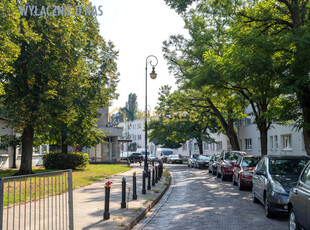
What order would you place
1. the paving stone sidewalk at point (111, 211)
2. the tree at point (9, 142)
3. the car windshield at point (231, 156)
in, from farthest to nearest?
1. the tree at point (9, 142)
2. the car windshield at point (231, 156)
3. the paving stone sidewalk at point (111, 211)

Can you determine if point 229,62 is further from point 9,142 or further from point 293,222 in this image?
point 9,142

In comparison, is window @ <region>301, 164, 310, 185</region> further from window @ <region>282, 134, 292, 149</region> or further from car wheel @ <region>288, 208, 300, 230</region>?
window @ <region>282, 134, 292, 149</region>

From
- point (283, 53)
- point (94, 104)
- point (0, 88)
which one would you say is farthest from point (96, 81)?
point (283, 53)

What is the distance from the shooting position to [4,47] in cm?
1294

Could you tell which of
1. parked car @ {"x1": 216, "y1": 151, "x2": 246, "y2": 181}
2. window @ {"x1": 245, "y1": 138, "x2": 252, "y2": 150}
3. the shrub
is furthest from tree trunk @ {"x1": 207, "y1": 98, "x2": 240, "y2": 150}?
window @ {"x1": 245, "y1": 138, "x2": 252, "y2": 150}

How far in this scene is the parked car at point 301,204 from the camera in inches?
199

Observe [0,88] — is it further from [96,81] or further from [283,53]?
[283,53]

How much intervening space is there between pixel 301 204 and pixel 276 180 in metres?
3.06

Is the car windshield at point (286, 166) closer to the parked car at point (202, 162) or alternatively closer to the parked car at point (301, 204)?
the parked car at point (301, 204)

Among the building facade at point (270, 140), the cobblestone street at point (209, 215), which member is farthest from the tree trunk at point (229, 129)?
the cobblestone street at point (209, 215)

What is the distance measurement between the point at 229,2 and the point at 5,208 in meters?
14.4

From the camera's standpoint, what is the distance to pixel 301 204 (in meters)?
5.31

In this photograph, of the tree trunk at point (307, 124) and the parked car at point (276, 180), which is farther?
the tree trunk at point (307, 124)

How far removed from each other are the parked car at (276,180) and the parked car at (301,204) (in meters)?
1.74
